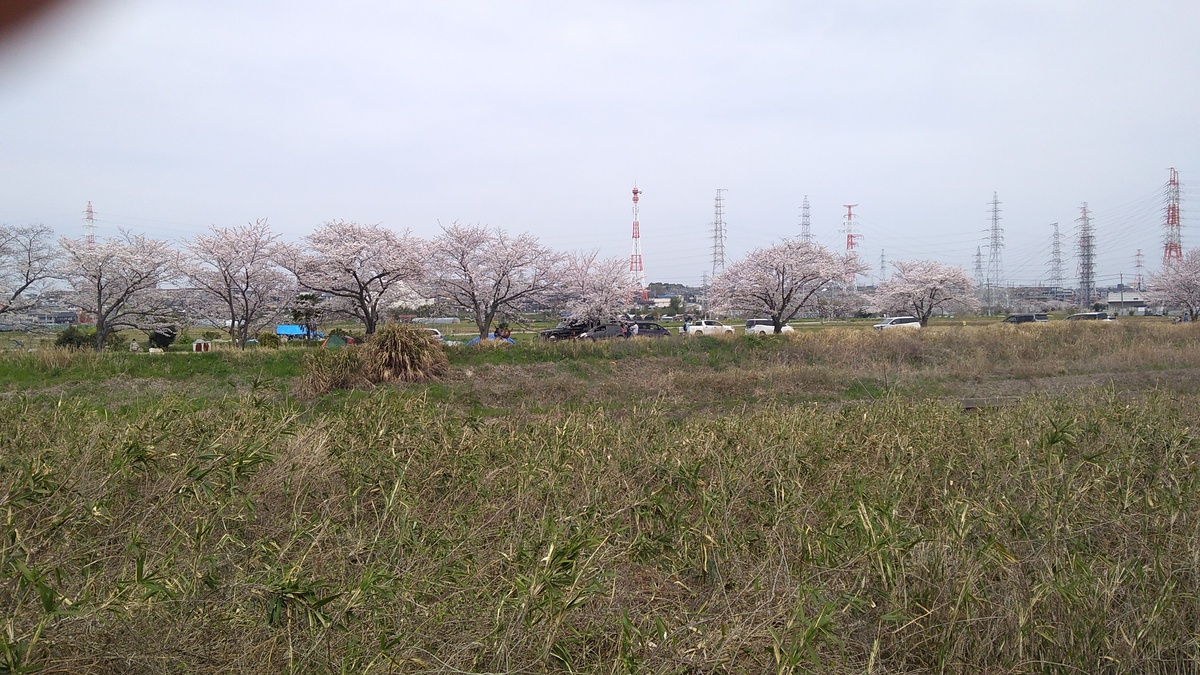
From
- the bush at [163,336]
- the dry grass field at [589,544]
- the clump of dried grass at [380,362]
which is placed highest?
the bush at [163,336]

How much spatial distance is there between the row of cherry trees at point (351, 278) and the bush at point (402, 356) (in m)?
10.8

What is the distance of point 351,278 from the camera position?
26.5 metres

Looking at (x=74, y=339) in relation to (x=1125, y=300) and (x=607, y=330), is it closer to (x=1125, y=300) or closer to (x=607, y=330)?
(x=607, y=330)

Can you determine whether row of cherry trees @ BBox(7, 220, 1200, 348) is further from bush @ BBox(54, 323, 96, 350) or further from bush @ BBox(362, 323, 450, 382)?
bush @ BBox(362, 323, 450, 382)

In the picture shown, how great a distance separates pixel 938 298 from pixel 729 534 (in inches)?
1827

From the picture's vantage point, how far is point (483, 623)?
3.17m

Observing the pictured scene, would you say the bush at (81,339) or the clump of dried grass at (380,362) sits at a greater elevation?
the bush at (81,339)

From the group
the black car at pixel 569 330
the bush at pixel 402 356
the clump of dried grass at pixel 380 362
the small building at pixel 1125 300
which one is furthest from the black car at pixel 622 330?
the small building at pixel 1125 300

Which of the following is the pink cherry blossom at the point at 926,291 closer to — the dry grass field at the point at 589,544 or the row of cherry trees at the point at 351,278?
the row of cherry trees at the point at 351,278

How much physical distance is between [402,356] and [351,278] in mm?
13990

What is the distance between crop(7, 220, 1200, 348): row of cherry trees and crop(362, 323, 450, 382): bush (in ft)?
35.6

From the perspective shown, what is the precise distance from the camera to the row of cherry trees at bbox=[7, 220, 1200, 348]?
2623cm

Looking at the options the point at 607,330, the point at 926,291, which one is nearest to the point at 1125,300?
the point at 926,291

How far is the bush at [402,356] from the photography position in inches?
529
